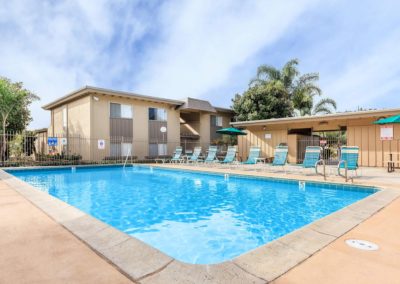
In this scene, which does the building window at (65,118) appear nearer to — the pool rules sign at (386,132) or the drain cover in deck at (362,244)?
A: the drain cover in deck at (362,244)

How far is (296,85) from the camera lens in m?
24.1

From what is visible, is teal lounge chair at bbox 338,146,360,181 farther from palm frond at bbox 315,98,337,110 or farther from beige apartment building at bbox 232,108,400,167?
palm frond at bbox 315,98,337,110

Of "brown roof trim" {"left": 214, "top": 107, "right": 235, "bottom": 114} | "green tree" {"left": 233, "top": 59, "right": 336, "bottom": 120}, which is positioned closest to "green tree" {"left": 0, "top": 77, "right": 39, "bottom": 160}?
"brown roof trim" {"left": 214, "top": 107, "right": 235, "bottom": 114}

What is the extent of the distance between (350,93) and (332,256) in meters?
24.9

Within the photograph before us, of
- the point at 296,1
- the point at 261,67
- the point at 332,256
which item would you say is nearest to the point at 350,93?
the point at 261,67

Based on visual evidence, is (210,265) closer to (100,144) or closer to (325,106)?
(100,144)

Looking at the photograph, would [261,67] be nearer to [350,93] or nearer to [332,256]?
[350,93]

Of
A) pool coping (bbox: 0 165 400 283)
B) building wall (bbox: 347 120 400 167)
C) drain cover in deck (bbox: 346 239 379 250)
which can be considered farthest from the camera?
building wall (bbox: 347 120 400 167)

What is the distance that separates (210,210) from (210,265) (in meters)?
3.45

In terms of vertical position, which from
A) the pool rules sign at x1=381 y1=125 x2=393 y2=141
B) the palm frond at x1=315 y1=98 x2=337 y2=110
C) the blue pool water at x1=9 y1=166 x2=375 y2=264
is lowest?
the blue pool water at x1=9 y1=166 x2=375 y2=264

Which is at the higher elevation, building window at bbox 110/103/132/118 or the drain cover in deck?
building window at bbox 110/103/132/118

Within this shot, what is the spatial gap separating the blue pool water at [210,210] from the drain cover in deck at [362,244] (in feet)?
4.43

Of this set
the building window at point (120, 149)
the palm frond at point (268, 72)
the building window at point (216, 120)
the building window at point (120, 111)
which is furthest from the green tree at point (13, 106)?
the palm frond at point (268, 72)

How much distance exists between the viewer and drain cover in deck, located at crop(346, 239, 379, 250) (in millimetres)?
2766
